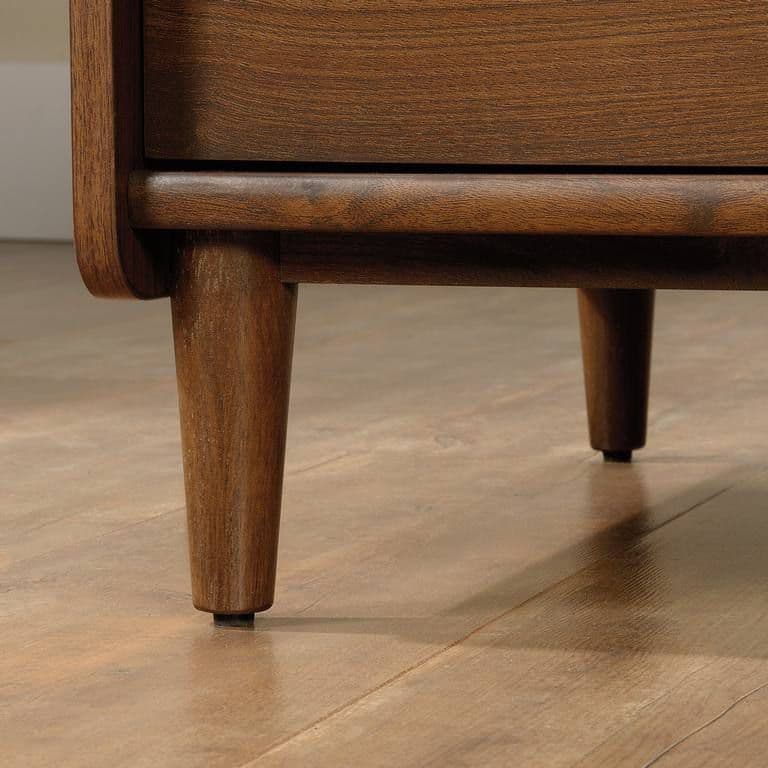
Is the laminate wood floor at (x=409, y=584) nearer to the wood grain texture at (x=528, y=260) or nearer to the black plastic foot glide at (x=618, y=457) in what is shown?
the black plastic foot glide at (x=618, y=457)

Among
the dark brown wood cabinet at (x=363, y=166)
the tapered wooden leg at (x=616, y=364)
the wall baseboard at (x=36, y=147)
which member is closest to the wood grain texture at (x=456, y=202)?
the dark brown wood cabinet at (x=363, y=166)

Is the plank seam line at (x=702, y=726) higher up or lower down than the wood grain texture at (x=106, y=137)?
lower down

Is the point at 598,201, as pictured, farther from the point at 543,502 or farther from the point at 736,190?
the point at 543,502

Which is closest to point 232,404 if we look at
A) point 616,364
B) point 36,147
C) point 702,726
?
point 702,726

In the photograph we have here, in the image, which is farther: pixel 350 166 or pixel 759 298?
pixel 759 298

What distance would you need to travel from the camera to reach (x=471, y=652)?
862 millimetres

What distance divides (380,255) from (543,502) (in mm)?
434

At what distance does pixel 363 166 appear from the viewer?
0.85 m

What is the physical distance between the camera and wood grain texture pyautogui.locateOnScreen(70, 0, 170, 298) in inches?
33.0

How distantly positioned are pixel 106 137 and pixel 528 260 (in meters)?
0.23

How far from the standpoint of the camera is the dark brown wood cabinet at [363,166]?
81 centimetres

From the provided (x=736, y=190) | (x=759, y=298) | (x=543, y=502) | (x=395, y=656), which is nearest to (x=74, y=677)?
(x=395, y=656)

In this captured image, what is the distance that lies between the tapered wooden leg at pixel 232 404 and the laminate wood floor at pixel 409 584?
4cm

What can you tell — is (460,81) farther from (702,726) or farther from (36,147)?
(36,147)
